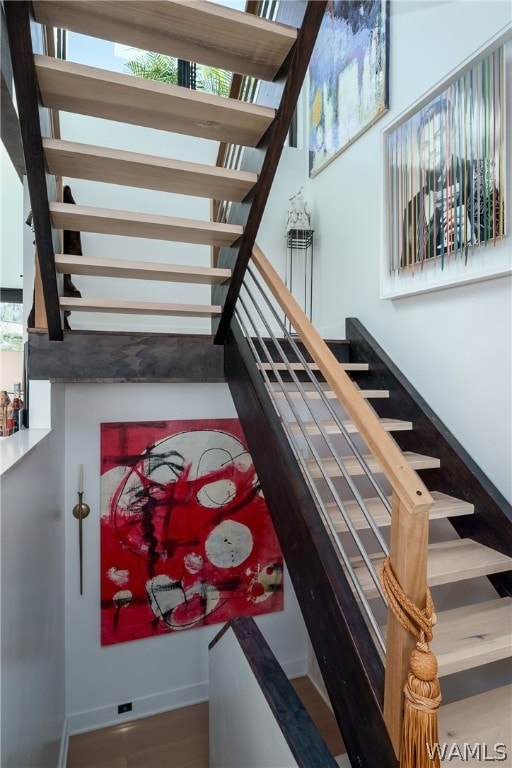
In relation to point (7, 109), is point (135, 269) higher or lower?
lower

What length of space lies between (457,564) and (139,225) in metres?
1.89

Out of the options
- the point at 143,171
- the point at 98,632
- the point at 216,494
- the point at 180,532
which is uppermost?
the point at 143,171

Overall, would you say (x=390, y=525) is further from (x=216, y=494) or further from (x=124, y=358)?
(x=216, y=494)

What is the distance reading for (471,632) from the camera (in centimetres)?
154

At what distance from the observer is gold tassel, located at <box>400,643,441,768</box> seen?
0.95 meters

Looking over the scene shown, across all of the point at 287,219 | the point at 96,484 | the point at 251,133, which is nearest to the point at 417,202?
the point at 251,133

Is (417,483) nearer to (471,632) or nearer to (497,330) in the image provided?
(471,632)

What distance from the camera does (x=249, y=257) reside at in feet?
6.34

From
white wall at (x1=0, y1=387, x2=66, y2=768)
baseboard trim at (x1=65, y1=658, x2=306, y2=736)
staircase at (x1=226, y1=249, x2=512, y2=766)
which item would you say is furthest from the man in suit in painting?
baseboard trim at (x1=65, y1=658, x2=306, y2=736)

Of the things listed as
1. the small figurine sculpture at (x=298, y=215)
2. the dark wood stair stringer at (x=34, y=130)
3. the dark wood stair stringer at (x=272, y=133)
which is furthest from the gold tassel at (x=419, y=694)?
the small figurine sculpture at (x=298, y=215)

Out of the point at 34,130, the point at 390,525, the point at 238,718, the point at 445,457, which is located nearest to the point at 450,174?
the point at 445,457

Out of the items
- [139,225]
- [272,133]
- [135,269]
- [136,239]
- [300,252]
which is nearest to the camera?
[272,133]

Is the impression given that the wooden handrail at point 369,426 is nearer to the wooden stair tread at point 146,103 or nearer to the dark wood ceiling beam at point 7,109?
the wooden stair tread at point 146,103

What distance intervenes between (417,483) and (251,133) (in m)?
1.35
